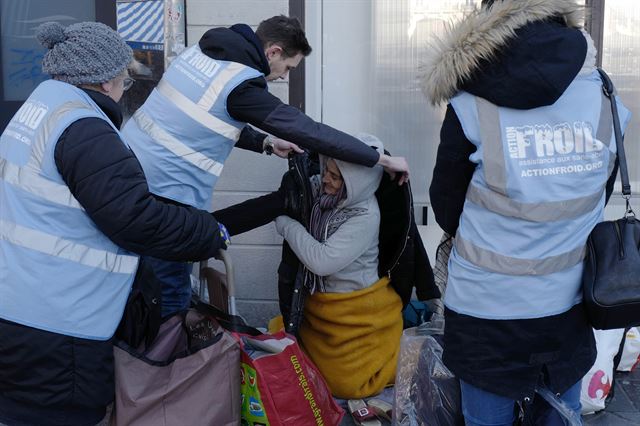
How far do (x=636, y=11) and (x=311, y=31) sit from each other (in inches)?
73.9

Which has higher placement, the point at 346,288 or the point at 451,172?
the point at 451,172

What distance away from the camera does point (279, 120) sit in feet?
10.2

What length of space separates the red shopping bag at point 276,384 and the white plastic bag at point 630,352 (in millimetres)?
1886

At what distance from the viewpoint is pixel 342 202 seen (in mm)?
3721

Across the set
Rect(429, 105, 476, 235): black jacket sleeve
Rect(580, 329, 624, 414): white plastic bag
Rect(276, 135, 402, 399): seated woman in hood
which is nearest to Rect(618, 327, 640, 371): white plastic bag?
Rect(580, 329, 624, 414): white plastic bag

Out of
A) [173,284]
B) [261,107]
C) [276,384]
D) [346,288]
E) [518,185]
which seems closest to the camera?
[518,185]

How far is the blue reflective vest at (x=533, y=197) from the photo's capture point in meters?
2.33

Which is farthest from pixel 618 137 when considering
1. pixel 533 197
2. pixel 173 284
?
pixel 173 284

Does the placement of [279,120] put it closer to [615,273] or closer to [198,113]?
[198,113]

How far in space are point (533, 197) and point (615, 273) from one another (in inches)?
12.4

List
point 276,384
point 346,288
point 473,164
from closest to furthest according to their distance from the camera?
point 473,164 < point 276,384 < point 346,288

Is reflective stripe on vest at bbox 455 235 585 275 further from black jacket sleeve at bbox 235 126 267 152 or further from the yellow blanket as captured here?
black jacket sleeve at bbox 235 126 267 152

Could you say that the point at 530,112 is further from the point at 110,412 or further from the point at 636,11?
the point at 636,11

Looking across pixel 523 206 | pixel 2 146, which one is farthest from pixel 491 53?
pixel 2 146
